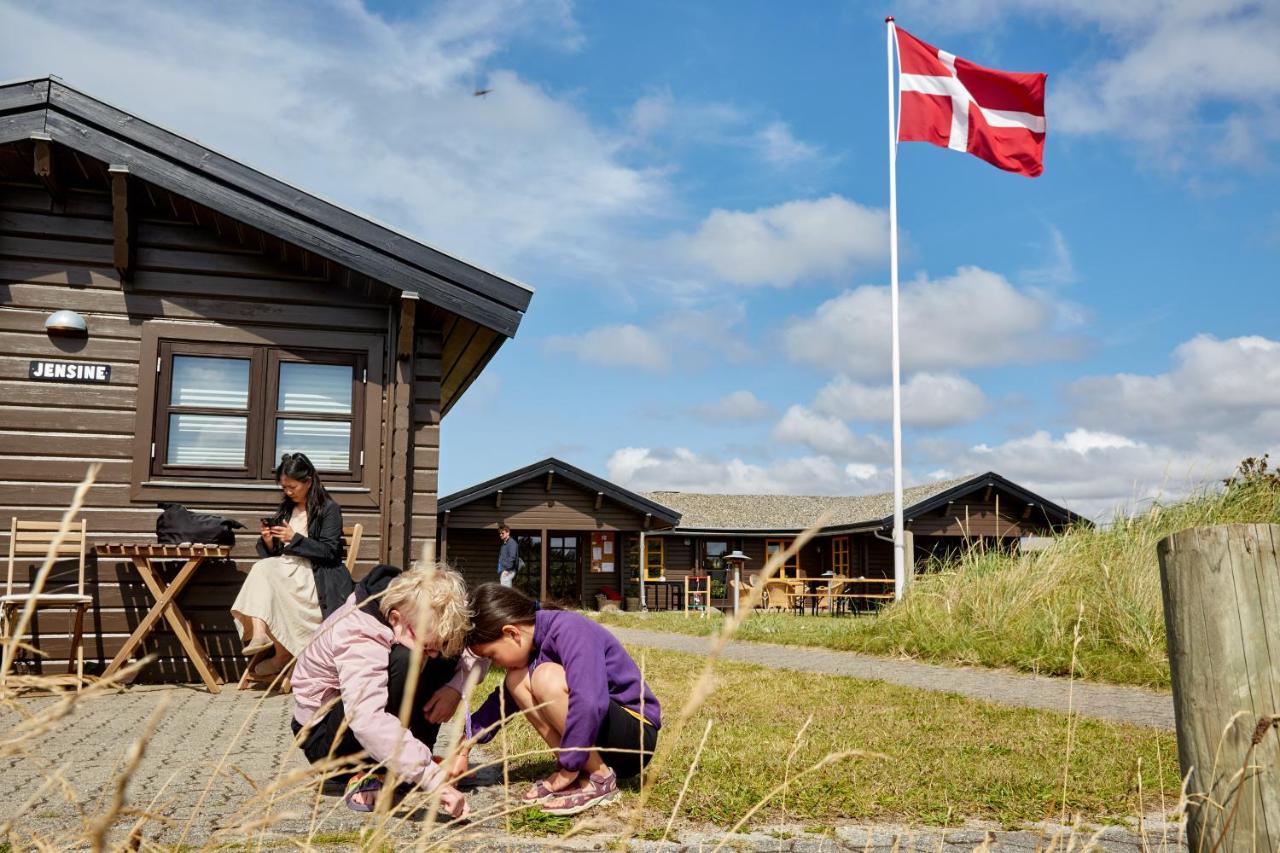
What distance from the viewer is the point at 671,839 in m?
3.17

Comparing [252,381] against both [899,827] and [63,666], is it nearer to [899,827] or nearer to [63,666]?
[63,666]

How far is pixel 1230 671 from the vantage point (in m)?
2.15

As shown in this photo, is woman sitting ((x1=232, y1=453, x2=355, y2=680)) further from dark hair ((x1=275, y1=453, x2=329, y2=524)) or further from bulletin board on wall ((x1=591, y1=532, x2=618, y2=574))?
bulletin board on wall ((x1=591, y1=532, x2=618, y2=574))

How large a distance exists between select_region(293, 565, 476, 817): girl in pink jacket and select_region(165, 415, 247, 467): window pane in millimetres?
4376

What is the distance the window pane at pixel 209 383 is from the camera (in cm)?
775

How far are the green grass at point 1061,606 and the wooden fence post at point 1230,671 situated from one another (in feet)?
18.0

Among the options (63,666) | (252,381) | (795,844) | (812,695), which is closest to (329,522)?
(252,381)

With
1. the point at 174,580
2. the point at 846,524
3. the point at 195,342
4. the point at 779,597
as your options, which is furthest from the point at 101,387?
the point at 846,524

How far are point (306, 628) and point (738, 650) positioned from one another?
5.69 m

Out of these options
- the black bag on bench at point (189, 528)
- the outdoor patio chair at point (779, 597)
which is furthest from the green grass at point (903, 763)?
the outdoor patio chair at point (779, 597)

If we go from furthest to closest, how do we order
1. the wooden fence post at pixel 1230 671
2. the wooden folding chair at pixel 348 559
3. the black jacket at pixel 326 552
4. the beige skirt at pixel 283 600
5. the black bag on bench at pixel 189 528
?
the wooden folding chair at pixel 348 559 → the black bag on bench at pixel 189 528 → the black jacket at pixel 326 552 → the beige skirt at pixel 283 600 → the wooden fence post at pixel 1230 671

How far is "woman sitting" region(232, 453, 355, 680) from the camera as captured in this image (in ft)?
21.9

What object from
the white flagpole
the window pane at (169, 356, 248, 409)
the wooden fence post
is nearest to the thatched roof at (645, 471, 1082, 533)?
the white flagpole

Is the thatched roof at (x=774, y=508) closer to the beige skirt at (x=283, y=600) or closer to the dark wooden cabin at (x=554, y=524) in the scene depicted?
the dark wooden cabin at (x=554, y=524)
